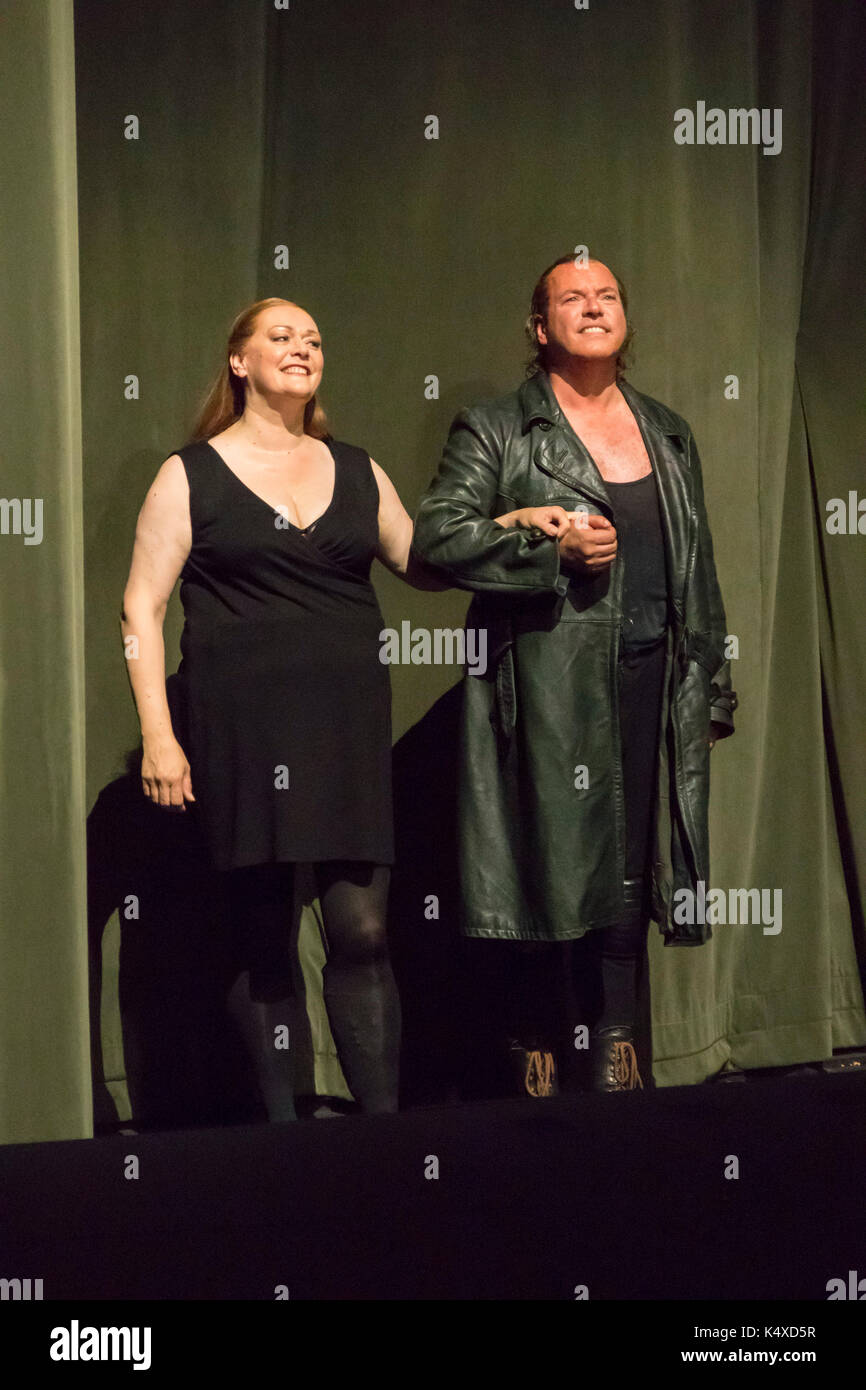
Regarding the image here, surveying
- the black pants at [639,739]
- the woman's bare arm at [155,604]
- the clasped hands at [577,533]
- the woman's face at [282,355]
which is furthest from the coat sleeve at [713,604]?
the woman's bare arm at [155,604]

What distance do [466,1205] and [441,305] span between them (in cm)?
208

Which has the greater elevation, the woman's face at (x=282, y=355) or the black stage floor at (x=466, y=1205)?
the woman's face at (x=282, y=355)

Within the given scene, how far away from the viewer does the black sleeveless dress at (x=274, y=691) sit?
9.73 ft

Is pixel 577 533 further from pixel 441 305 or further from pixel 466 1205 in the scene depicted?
pixel 466 1205

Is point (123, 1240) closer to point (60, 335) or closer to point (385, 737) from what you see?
point (385, 737)

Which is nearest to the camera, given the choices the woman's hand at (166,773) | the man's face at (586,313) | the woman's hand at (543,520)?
→ the woman's hand at (166,773)

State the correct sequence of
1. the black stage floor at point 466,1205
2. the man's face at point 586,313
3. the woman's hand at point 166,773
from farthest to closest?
1. the man's face at point 586,313
2. the woman's hand at point 166,773
3. the black stage floor at point 466,1205

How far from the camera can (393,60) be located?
3.78m

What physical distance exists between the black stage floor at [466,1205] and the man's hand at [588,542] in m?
0.99

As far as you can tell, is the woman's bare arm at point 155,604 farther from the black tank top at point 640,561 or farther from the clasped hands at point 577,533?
the black tank top at point 640,561

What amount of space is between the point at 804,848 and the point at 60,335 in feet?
7.22

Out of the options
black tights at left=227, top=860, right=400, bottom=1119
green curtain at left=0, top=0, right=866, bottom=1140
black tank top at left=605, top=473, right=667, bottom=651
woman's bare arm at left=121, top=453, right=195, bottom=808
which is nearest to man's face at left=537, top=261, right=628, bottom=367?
black tank top at left=605, top=473, right=667, bottom=651

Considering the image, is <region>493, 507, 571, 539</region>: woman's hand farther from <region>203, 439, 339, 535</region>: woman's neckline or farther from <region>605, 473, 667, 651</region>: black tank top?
<region>203, 439, 339, 535</region>: woman's neckline

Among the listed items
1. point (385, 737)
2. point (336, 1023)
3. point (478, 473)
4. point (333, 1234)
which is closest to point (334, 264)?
point (478, 473)
